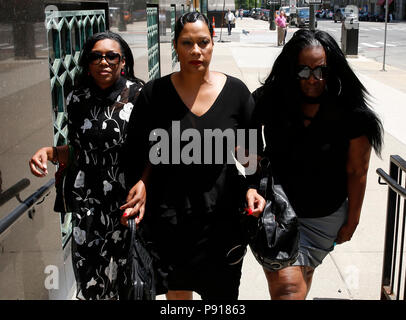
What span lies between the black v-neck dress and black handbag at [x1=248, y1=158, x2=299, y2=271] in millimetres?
137

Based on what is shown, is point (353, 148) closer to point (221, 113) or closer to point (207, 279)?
point (221, 113)

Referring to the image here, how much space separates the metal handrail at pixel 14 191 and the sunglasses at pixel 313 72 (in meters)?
1.57

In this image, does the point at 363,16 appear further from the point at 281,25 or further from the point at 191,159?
the point at 191,159

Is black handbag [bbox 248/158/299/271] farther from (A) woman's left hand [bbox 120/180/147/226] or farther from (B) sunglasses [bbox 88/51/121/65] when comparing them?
(B) sunglasses [bbox 88/51/121/65]

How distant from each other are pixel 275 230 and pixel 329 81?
2.62 feet

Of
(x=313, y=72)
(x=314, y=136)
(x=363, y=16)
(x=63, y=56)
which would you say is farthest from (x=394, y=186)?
(x=363, y=16)

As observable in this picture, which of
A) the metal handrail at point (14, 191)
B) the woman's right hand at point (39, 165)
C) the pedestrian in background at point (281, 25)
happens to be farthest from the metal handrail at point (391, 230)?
the pedestrian in background at point (281, 25)

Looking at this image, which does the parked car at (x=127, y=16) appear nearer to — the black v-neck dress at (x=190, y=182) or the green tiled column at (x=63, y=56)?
the green tiled column at (x=63, y=56)

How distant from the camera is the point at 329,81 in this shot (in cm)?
286

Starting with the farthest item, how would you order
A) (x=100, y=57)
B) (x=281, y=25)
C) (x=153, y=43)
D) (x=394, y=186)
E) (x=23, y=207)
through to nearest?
(x=281, y=25), (x=153, y=43), (x=394, y=186), (x=100, y=57), (x=23, y=207)

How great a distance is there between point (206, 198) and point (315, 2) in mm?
13065

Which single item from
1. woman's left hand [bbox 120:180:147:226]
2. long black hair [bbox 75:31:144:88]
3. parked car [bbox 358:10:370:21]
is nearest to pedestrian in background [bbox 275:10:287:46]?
long black hair [bbox 75:31:144:88]

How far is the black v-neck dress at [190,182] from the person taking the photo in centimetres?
272
